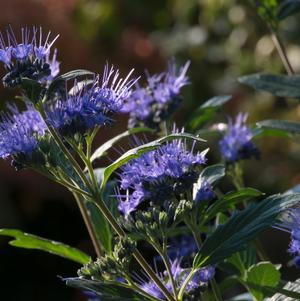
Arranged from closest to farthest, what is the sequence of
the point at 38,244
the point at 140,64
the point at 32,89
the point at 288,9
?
the point at 32,89, the point at 38,244, the point at 288,9, the point at 140,64

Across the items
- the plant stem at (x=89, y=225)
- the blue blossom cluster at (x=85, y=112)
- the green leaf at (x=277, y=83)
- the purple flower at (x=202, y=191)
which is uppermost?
the blue blossom cluster at (x=85, y=112)

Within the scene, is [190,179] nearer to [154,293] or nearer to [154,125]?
[154,293]

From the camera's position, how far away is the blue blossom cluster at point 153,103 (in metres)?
1.20

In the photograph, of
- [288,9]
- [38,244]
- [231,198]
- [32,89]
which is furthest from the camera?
[288,9]

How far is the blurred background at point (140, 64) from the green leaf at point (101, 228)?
5.58 feet

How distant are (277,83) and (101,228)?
31 cm

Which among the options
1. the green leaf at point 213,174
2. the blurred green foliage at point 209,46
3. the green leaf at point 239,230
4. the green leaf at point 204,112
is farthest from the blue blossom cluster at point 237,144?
the blurred green foliage at point 209,46

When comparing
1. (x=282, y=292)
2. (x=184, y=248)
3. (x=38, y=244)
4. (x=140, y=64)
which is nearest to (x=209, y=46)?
(x=140, y=64)

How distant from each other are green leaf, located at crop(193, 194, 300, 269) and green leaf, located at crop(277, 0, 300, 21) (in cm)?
44

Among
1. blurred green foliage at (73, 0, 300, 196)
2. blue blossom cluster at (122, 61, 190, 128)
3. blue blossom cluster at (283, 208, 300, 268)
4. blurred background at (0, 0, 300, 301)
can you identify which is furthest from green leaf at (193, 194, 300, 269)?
blurred green foliage at (73, 0, 300, 196)

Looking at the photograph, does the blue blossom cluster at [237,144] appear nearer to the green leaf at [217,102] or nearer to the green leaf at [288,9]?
the green leaf at [217,102]

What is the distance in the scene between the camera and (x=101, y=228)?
3.50 feet

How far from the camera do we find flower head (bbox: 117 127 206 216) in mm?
858

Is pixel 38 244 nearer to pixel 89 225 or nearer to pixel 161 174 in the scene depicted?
pixel 89 225
